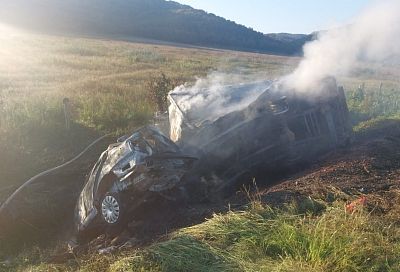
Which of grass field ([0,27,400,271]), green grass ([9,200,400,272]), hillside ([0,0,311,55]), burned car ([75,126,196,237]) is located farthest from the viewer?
hillside ([0,0,311,55])

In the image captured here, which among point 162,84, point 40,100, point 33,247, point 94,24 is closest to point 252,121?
point 33,247

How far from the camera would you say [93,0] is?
4727 inches

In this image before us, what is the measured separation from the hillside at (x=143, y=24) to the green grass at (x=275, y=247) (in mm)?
73881

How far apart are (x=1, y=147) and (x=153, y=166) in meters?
4.63

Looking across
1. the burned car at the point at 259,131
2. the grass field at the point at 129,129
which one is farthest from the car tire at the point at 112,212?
the burned car at the point at 259,131

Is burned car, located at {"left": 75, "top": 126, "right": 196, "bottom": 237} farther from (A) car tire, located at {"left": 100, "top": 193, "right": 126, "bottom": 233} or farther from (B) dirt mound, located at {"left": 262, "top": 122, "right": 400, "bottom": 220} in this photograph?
(B) dirt mound, located at {"left": 262, "top": 122, "right": 400, "bottom": 220}

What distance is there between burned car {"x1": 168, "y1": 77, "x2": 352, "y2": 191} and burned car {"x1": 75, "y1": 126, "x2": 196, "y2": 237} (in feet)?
2.27

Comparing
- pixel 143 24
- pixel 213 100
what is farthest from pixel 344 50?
pixel 143 24

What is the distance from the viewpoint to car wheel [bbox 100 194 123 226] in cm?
669

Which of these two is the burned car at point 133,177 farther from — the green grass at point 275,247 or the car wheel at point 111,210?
the green grass at point 275,247

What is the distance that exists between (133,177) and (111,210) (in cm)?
63

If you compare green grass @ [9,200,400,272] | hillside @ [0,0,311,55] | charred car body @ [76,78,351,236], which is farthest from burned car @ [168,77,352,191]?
hillside @ [0,0,311,55]

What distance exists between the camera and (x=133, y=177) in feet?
21.7

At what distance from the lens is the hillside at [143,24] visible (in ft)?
270
